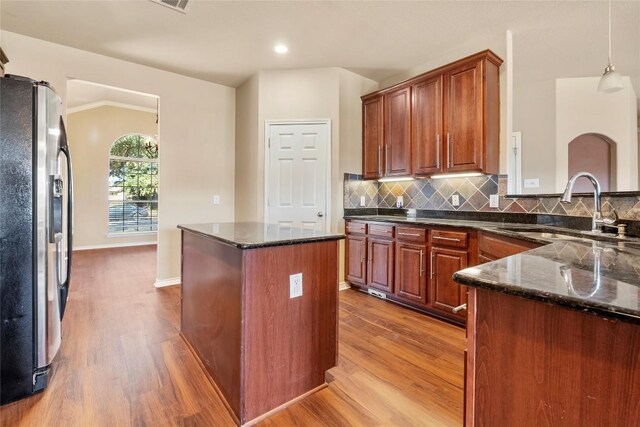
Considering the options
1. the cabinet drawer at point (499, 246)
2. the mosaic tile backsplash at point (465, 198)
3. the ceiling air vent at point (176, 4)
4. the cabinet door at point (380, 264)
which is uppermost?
the ceiling air vent at point (176, 4)

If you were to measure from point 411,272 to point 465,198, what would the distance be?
42.1 inches

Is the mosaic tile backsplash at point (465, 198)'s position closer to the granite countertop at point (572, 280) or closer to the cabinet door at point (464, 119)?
the cabinet door at point (464, 119)

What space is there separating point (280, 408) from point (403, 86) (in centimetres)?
334

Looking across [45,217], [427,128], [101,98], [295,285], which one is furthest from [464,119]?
[101,98]

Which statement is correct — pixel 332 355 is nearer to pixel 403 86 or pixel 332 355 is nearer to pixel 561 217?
pixel 561 217

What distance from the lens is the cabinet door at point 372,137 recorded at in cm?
381

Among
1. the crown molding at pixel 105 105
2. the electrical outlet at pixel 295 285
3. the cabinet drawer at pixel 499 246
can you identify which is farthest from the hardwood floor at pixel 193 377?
the crown molding at pixel 105 105

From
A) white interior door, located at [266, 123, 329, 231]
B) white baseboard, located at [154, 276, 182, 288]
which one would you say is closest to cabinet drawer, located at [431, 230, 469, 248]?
white interior door, located at [266, 123, 329, 231]

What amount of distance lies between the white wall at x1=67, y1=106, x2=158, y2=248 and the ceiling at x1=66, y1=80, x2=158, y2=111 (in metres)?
0.32

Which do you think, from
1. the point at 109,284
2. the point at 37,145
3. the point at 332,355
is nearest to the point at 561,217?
the point at 332,355

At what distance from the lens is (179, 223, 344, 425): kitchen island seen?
157 centimetres

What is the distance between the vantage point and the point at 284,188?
12.9ft

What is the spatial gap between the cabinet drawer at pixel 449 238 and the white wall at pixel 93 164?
23.2 ft

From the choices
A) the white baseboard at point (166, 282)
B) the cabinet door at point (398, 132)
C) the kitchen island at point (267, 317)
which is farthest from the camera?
the white baseboard at point (166, 282)
